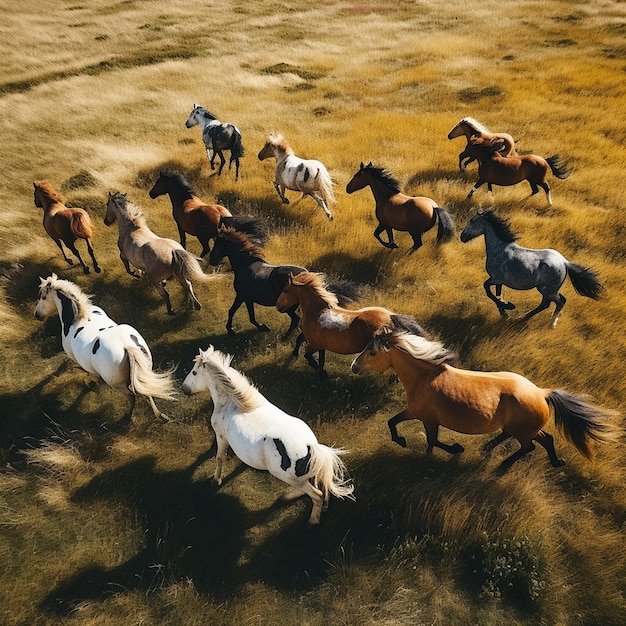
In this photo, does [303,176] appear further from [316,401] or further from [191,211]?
[316,401]

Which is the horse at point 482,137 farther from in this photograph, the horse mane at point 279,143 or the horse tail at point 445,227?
the horse mane at point 279,143

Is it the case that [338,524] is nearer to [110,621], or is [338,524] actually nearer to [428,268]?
[110,621]

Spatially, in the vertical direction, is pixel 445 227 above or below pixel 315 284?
below

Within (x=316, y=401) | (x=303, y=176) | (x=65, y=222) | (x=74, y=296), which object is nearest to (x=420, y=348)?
(x=316, y=401)

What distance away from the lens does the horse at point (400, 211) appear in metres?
9.34

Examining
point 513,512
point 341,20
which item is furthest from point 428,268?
point 341,20

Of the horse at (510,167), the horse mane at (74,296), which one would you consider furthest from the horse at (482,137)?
the horse mane at (74,296)

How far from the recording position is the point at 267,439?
5.20m

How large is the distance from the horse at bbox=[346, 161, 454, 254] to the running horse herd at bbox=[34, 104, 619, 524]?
0.02 m

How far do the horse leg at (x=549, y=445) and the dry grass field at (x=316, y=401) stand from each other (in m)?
0.15

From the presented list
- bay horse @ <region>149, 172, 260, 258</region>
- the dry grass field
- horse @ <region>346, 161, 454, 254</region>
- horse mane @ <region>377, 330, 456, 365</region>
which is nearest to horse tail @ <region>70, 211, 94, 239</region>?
the dry grass field

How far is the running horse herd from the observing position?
211 inches

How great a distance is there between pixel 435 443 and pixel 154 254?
5.94 meters

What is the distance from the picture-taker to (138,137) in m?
15.9
